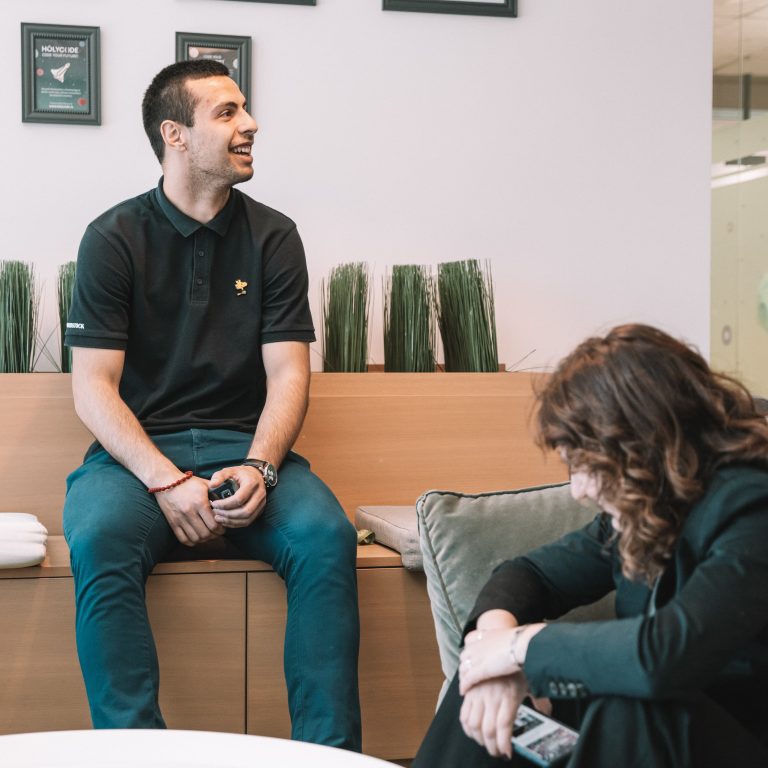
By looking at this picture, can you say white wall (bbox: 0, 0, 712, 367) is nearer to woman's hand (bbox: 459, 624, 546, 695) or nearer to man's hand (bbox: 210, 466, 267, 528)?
man's hand (bbox: 210, 466, 267, 528)

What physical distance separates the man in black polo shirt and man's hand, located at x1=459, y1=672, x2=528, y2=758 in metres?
0.63

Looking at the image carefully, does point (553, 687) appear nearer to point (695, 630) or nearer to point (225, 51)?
point (695, 630)

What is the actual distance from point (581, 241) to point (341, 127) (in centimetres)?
81

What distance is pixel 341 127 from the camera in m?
2.91

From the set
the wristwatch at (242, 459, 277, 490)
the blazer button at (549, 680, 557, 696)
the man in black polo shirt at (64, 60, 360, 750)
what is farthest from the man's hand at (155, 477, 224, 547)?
the blazer button at (549, 680, 557, 696)

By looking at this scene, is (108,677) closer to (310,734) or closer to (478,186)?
(310,734)

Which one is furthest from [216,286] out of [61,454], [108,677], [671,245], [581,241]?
[671,245]

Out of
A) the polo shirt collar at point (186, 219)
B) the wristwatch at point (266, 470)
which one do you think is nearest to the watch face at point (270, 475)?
the wristwatch at point (266, 470)

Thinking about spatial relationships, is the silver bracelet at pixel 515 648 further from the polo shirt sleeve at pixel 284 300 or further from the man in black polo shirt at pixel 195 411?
the polo shirt sleeve at pixel 284 300

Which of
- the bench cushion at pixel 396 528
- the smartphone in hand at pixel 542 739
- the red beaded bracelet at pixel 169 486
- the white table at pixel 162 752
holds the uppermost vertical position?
the red beaded bracelet at pixel 169 486

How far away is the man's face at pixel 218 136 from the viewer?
2.29m

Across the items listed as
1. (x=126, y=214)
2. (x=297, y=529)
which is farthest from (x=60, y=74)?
(x=297, y=529)

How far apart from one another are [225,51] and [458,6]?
0.70m

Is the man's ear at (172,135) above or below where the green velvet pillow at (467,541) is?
above
